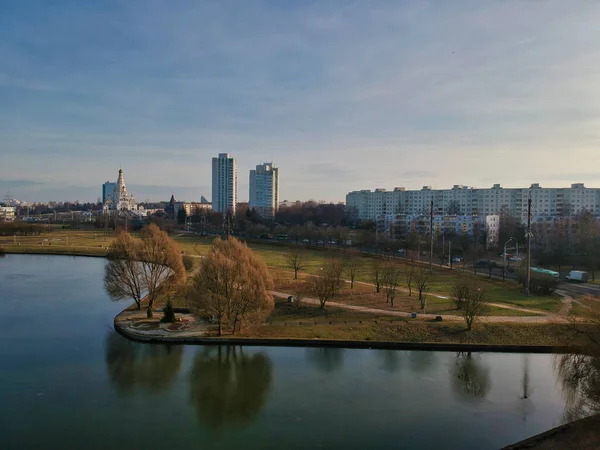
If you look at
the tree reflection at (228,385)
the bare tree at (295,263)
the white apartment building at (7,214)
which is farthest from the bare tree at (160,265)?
the white apartment building at (7,214)

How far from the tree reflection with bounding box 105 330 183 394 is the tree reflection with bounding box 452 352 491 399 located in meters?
8.56

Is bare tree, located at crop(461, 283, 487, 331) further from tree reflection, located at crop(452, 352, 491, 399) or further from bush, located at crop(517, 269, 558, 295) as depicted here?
bush, located at crop(517, 269, 558, 295)

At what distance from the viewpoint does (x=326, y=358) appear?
623 inches

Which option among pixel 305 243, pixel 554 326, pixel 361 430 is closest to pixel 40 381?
pixel 361 430

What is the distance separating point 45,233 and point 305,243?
36689 millimetres

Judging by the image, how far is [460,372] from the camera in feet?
48.2

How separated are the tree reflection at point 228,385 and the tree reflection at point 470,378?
567 centimetres

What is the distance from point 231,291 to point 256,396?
5.22m

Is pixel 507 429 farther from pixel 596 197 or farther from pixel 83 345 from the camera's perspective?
pixel 596 197

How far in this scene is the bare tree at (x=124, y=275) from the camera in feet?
69.0

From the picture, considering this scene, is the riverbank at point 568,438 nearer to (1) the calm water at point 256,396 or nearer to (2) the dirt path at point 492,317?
(1) the calm water at point 256,396

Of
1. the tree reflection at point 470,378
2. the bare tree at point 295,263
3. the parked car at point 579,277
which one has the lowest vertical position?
the tree reflection at point 470,378

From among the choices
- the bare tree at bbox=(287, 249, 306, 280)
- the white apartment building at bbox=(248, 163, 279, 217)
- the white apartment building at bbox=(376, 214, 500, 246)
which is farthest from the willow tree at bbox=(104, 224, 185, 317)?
the white apartment building at bbox=(248, 163, 279, 217)

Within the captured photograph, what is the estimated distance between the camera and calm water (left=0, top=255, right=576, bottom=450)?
10.5 m
